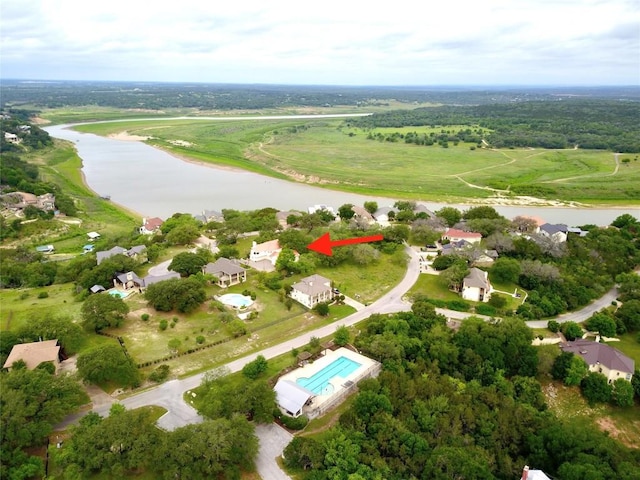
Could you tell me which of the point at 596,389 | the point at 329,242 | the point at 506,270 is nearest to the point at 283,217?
the point at 329,242

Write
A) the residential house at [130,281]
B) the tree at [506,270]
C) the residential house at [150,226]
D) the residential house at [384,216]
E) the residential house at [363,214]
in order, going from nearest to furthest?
the residential house at [130,281]
the tree at [506,270]
the residential house at [150,226]
the residential house at [363,214]
the residential house at [384,216]

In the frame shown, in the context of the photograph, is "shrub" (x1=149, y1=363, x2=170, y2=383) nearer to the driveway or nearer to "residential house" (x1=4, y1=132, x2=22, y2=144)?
the driveway

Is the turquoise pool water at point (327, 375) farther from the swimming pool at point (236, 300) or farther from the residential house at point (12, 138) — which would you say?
the residential house at point (12, 138)

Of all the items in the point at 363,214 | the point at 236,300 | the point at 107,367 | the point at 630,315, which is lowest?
the point at 363,214

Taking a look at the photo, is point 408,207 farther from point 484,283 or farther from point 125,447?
point 125,447

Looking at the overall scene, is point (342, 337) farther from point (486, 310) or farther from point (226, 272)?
point (226, 272)

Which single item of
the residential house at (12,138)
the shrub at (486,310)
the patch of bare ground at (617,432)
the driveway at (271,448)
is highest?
the residential house at (12,138)

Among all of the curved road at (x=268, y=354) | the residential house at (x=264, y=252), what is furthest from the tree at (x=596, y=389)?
the residential house at (x=264, y=252)

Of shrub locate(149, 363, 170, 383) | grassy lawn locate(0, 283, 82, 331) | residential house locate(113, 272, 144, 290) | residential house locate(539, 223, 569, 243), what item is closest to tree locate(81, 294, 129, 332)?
grassy lawn locate(0, 283, 82, 331)
